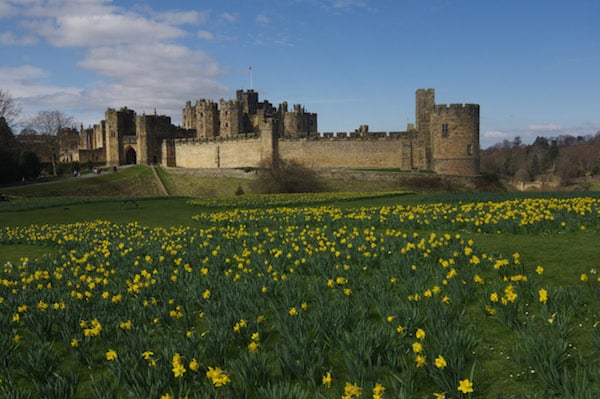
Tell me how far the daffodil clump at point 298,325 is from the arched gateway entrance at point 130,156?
66.8 metres

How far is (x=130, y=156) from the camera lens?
73.8 m

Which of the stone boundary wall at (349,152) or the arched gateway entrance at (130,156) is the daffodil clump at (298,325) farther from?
the arched gateway entrance at (130,156)

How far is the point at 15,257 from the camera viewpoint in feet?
39.9

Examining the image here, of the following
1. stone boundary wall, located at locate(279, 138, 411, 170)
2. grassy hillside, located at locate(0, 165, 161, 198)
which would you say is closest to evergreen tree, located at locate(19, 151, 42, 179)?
grassy hillside, located at locate(0, 165, 161, 198)

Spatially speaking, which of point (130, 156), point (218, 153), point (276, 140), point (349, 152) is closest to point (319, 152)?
point (349, 152)

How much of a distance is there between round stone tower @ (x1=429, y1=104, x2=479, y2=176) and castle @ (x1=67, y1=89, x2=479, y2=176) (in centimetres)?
9

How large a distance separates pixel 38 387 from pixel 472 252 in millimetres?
6299

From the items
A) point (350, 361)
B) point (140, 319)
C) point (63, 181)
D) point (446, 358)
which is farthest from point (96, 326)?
point (63, 181)

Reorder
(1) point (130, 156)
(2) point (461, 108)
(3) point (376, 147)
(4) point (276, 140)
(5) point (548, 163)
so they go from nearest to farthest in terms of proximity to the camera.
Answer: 1. (2) point (461, 108)
2. (3) point (376, 147)
3. (4) point (276, 140)
4. (1) point (130, 156)
5. (5) point (548, 163)

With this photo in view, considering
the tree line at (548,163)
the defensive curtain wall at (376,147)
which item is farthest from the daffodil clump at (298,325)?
the tree line at (548,163)

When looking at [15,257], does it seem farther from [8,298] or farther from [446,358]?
[446,358]

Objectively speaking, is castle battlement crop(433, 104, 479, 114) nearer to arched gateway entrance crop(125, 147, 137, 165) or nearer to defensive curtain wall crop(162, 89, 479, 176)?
defensive curtain wall crop(162, 89, 479, 176)

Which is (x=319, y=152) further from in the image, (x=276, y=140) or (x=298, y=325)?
(x=298, y=325)

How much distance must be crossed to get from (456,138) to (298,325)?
4455 cm
